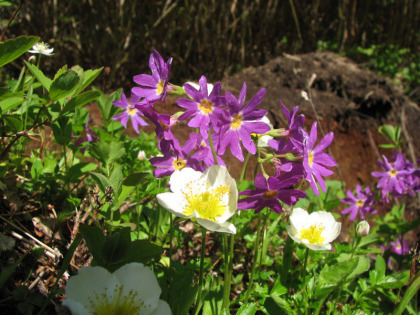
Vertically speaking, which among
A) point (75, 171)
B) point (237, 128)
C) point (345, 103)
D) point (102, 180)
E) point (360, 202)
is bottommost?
point (360, 202)

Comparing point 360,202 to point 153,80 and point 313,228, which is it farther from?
point 153,80

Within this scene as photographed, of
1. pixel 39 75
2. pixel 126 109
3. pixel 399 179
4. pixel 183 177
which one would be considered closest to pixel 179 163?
pixel 183 177

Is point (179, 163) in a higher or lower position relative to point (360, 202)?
higher

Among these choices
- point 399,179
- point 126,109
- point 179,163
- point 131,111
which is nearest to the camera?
point 179,163

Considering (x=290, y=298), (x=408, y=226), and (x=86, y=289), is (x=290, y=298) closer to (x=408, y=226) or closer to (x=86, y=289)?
(x=86, y=289)

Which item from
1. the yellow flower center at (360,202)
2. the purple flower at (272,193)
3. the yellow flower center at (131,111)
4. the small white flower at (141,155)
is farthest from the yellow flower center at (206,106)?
the yellow flower center at (360,202)

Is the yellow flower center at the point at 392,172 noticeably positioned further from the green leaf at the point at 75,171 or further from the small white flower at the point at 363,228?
the green leaf at the point at 75,171
